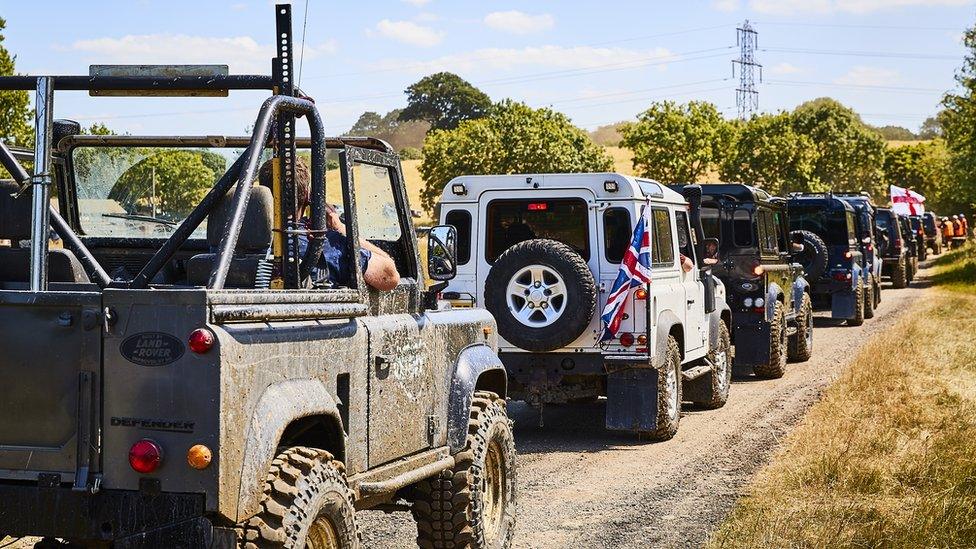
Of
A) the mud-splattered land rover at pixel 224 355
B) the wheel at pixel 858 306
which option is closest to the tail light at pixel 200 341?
the mud-splattered land rover at pixel 224 355

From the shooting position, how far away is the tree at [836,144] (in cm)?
7194

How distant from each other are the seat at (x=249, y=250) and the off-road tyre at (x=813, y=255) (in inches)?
709

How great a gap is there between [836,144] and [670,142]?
1440 centimetres

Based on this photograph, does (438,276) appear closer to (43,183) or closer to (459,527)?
(459,527)

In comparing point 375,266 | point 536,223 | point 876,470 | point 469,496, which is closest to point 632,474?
point 876,470

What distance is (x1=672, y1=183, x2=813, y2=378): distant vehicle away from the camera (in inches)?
607

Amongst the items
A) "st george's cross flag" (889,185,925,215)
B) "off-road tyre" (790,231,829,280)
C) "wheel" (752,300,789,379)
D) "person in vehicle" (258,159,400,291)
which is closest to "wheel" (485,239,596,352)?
"person in vehicle" (258,159,400,291)

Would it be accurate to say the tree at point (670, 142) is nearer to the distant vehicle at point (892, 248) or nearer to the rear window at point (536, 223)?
the distant vehicle at point (892, 248)

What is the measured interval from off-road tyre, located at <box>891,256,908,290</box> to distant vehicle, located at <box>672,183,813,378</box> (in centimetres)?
2114

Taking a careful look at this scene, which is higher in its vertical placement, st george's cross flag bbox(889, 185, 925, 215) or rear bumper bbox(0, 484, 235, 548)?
st george's cross flag bbox(889, 185, 925, 215)

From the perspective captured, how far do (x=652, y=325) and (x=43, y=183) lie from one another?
6841mm

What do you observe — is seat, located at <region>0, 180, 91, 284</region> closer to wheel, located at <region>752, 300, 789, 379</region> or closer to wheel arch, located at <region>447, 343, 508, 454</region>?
wheel arch, located at <region>447, 343, 508, 454</region>

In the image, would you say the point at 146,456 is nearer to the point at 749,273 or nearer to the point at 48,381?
the point at 48,381

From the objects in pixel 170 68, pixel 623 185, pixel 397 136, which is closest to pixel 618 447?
pixel 623 185
